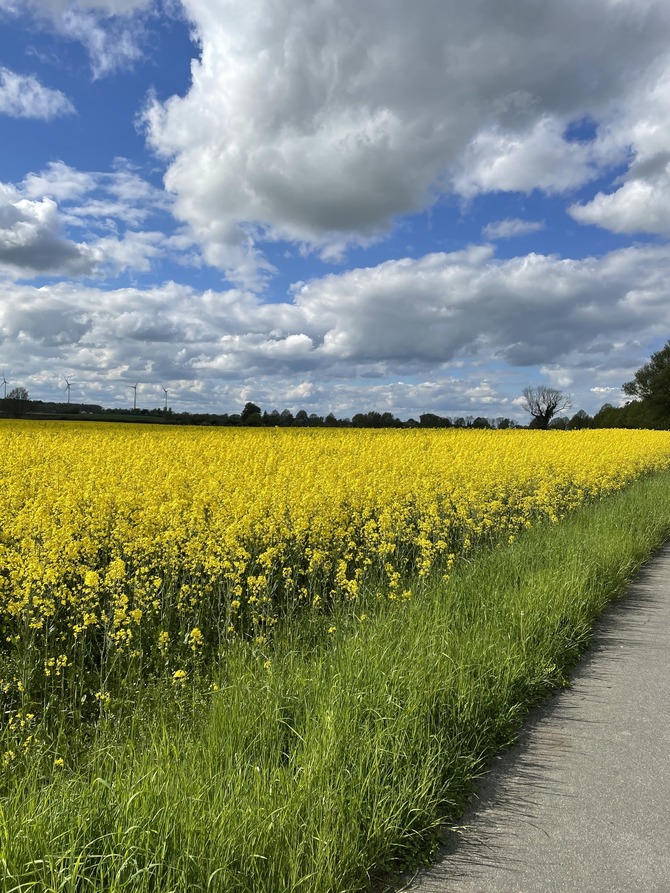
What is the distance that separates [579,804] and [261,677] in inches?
80.7

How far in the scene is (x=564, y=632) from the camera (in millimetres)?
5023

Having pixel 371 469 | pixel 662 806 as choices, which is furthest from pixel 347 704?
pixel 371 469

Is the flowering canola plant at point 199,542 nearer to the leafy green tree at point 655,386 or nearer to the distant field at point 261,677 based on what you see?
the distant field at point 261,677

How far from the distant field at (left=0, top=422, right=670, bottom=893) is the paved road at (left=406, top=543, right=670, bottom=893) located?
0.55 ft

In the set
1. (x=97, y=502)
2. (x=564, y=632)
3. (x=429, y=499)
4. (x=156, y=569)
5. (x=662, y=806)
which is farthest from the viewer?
(x=429, y=499)

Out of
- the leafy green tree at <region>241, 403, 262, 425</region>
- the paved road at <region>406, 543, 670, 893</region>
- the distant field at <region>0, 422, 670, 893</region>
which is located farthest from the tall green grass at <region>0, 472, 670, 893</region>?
the leafy green tree at <region>241, 403, 262, 425</region>

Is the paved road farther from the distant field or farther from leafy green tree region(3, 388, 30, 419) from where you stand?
leafy green tree region(3, 388, 30, 419)

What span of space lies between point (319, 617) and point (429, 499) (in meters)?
4.54

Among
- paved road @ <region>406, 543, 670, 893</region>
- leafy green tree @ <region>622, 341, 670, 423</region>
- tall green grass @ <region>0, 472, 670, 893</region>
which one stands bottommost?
paved road @ <region>406, 543, 670, 893</region>

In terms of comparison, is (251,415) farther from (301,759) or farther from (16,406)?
(301,759)

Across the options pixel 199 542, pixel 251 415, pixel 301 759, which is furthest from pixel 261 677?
pixel 251 415

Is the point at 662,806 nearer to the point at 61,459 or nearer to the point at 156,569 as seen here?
the point at 156,569

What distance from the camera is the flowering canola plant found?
5.15m

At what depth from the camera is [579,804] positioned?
2.93 meters
